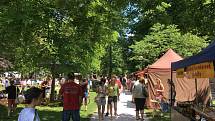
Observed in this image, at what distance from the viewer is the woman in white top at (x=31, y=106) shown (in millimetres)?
6117

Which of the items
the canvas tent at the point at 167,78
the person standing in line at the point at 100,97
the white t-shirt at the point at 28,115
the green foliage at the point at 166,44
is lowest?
the white t-shirt at the point at 28,115

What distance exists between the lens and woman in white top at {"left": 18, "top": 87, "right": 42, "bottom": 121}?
20.1 feet

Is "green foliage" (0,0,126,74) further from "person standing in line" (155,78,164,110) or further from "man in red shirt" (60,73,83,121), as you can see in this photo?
"man in red shirt" (60,73,83,121)

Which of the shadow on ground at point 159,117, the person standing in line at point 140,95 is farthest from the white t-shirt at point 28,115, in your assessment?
the shadow on ground at point 159,117

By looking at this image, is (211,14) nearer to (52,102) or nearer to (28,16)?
(28,16)

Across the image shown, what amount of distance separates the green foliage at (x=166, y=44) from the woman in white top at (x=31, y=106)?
2966cm

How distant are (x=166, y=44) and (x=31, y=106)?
31317mm

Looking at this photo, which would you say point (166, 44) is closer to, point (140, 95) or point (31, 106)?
point (140, 95)

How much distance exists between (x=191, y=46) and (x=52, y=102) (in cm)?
1197

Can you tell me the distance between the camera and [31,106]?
6.21m

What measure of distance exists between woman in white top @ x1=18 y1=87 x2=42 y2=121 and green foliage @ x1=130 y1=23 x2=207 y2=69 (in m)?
29.7

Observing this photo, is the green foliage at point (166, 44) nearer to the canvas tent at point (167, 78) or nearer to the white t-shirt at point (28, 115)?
the canvas tent at point (167, 78)

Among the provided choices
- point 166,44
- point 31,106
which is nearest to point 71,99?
point 31,106

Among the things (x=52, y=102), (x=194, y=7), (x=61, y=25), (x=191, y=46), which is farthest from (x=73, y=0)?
(x=191, y=46)
